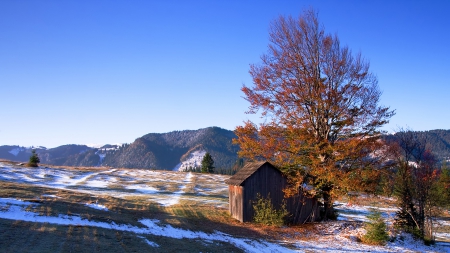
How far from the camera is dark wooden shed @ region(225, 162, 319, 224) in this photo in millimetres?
23484

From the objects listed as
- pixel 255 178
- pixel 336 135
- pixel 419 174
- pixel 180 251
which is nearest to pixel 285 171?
pixel 255 178

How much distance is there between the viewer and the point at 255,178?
23734 millimetres

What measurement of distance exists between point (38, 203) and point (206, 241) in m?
9.20

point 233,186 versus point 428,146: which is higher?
point 428,146

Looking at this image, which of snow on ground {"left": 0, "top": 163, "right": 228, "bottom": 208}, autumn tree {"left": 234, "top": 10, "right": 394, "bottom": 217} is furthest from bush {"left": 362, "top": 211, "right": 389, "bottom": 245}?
snow on ground {"left": 0, "top": 163, "right": 228, "bottom": 208}

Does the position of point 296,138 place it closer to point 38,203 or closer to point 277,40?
point 277,40

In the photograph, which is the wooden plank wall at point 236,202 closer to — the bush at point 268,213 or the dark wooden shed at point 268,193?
the dark wooden shed at point 268,193

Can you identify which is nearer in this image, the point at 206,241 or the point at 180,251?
the point at 180,251

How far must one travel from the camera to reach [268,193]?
23.6 m

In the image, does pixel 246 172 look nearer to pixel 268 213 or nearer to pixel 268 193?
pixel 268 193

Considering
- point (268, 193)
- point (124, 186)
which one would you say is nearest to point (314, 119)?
point (268, 193)

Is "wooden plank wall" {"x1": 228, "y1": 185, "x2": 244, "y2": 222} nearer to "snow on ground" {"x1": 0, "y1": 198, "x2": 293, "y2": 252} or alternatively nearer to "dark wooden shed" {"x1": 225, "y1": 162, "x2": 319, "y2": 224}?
"dark wooden shed" {"x1": 225, "y1": 162, "x2": 319, "y2": 224}

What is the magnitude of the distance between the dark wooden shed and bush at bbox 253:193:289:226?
0.46m

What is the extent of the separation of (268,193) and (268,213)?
1.81m
